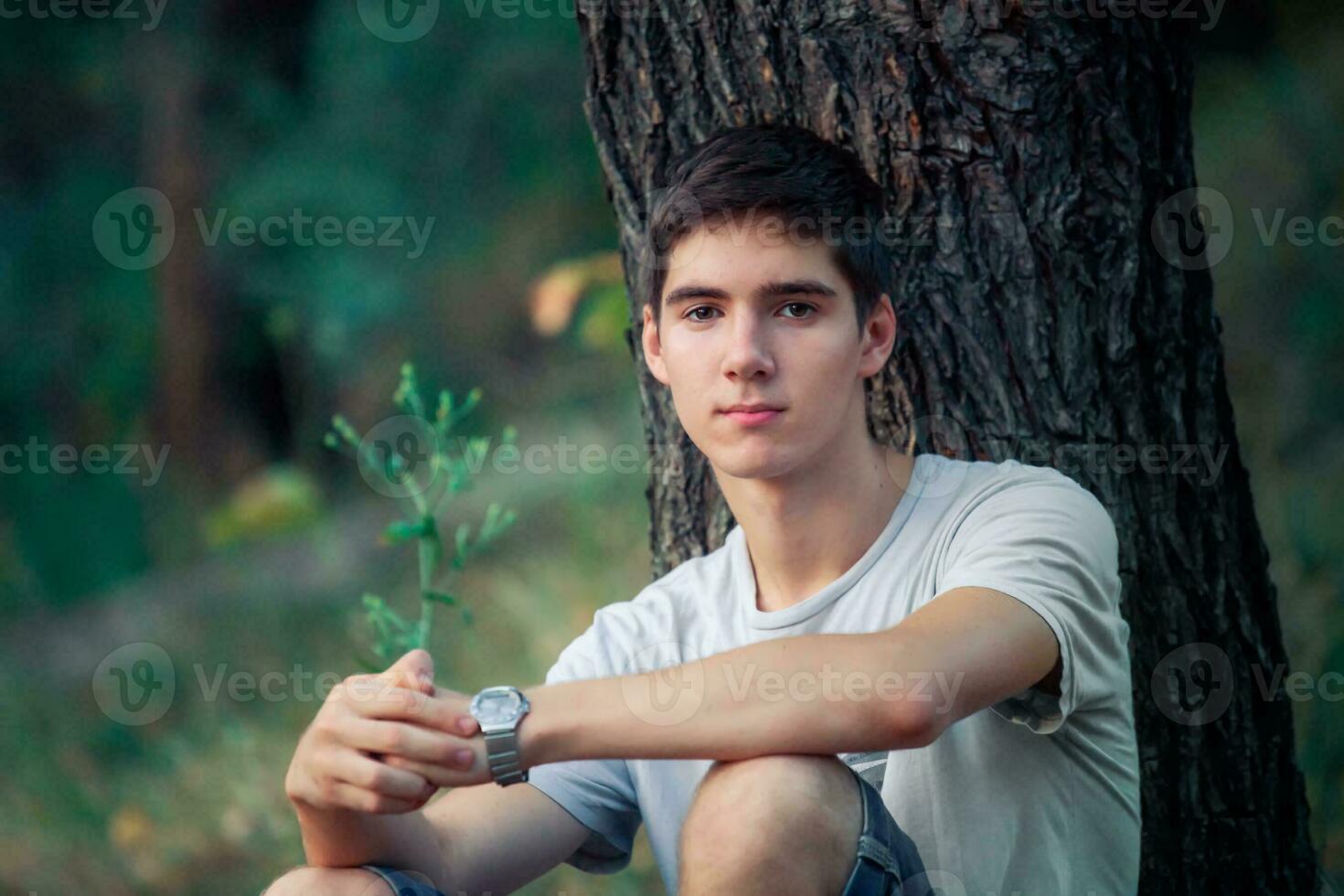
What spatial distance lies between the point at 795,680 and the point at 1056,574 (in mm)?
380

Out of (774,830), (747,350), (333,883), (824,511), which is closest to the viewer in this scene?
(774,830)

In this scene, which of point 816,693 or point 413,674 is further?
point 413,674

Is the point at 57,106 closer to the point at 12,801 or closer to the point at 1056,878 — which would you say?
the point at 12,801

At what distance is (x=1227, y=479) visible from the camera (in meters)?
2.40

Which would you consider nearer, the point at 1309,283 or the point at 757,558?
the point at 757,558

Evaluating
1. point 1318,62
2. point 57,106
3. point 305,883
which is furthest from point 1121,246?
point 57,106

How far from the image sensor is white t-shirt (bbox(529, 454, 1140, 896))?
68.6 inches

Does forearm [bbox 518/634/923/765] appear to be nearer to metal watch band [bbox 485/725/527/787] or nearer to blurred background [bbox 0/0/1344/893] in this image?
metal watch band [bbox 485/725/527/787]

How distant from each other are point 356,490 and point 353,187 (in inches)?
48.0

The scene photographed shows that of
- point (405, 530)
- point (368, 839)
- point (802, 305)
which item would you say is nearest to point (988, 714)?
point (802, 305)

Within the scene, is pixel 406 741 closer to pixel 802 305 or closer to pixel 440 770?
pixel 440 770

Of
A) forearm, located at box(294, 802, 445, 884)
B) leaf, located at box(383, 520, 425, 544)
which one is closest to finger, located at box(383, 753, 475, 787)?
forearm, located at box(294, 802, 445, 884)

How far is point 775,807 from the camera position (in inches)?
60.4

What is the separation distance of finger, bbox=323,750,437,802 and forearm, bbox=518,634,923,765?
0.45 ft
